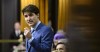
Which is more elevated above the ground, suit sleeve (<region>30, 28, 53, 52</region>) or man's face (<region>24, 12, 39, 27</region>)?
man's face (<region>24, 12, 39, 27</region>)

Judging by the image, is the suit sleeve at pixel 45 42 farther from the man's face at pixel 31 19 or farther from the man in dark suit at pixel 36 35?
the man's face at pixel 31 19

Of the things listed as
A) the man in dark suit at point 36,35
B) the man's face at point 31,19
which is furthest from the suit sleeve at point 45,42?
the man's face at point 31,19

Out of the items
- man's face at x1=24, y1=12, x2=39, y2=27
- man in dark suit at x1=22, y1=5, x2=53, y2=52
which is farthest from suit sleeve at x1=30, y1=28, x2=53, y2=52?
man's face at x1=24, y1=12, x2=39, y2=27

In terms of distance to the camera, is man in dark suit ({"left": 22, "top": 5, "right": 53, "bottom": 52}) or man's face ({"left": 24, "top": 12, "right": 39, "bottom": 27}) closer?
man in dark suit ({"left": 22, "top": 5, "right": 53, "bottom": 52})

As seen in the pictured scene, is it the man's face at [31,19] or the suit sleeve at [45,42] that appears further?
the man's face at [31,19]

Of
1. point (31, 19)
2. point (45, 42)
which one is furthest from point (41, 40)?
point (31, 19)

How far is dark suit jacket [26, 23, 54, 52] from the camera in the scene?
90.8 inches

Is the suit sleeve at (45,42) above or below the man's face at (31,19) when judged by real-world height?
below

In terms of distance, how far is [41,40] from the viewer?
238cm

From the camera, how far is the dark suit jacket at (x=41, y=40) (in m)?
2.31

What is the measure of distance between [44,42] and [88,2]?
6.33 feet

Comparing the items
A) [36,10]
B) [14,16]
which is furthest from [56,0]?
[36,10]

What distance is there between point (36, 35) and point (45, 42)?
85mm

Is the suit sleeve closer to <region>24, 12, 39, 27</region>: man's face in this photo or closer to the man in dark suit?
the man in dark suit
